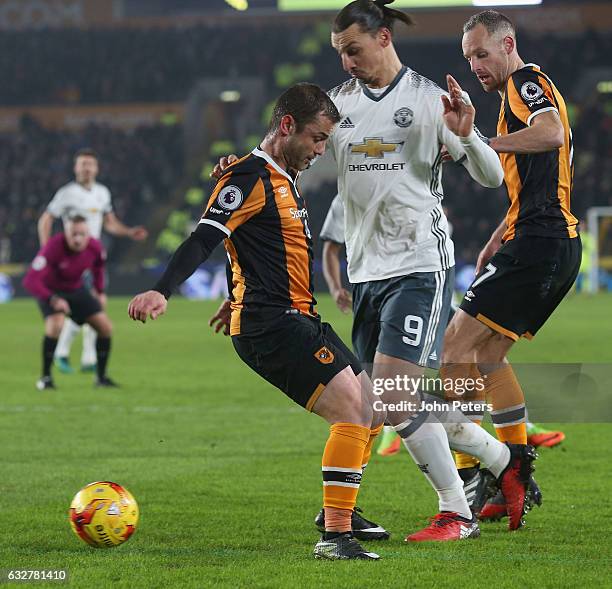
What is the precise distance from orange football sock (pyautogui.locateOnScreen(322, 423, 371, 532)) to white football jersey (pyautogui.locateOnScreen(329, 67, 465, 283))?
0.96 meters

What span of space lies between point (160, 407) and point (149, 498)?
3.82m

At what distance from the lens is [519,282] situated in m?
5.00

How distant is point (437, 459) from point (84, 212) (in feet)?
28.9

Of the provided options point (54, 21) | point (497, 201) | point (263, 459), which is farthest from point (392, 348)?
point (54, 21)

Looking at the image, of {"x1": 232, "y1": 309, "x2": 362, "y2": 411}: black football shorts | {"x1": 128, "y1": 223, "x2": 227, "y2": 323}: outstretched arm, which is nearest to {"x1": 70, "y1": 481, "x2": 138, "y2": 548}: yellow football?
{"x1": 232, "y1": 309, "x2": 362, "y2": 411}: black football shorts

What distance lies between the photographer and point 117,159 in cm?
3362

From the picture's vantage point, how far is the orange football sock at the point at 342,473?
416cm

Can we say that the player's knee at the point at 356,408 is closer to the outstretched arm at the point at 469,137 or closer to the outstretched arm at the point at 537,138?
the outstretched arm at the point at 469,137

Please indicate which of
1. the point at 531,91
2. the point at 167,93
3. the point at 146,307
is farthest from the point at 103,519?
the point at 167,93

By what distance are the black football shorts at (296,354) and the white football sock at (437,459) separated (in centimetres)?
54

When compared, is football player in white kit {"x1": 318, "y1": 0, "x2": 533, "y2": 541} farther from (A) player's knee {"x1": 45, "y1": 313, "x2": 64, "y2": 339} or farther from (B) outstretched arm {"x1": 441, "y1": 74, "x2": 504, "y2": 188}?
(A) player's knee {"x1": 45, "y1": 313, "x2": 64, "y2": 339}

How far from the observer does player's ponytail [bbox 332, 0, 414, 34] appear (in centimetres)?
486

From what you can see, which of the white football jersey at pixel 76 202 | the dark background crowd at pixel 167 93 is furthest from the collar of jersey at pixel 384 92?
the dark background crowd at pixel 167 93

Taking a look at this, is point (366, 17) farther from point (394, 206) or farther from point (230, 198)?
point (230, 198)
